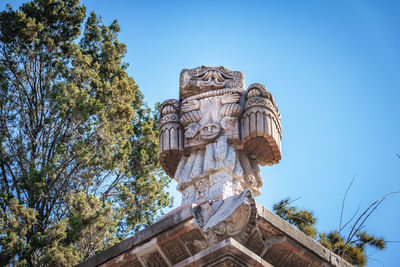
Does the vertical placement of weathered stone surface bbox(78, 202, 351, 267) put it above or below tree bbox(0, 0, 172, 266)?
below

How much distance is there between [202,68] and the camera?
7965 mm

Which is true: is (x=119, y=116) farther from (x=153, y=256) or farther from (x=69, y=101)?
(x=153, y=256)

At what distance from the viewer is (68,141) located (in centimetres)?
1291

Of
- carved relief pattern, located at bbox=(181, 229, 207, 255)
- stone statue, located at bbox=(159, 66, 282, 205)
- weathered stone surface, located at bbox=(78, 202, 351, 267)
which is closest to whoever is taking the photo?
weathered stone surface, located at bbox=(78, 202, 351, 267)

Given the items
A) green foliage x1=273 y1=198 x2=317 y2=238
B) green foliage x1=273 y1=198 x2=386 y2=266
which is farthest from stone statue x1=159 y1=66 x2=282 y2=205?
green foliage x1=273 y1=198 x2=317 y2=238

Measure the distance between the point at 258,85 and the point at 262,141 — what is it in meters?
0.63

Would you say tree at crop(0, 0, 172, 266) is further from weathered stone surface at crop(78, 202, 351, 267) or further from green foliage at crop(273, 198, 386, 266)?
weathered stone surface at crop(78, 202, 351, 267)

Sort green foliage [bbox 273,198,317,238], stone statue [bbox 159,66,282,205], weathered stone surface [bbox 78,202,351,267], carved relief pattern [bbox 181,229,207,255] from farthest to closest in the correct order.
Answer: green foliage [bbox 273,198,317,238] → stone statue [bbox 159,66,282,205] → carved relief pattern [bbox 181,229,207,255] → weathered stone surface [bbox 78,202,351,267]

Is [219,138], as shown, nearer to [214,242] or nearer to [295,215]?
[214,242]

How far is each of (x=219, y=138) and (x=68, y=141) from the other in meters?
6.41

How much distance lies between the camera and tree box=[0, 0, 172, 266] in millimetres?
10859

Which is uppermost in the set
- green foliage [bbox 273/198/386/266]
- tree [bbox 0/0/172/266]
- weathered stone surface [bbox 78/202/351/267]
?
tree [bbox 0/0/172/266]

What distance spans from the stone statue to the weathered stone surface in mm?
1075

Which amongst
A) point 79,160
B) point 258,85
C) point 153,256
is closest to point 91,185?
point 79,160
